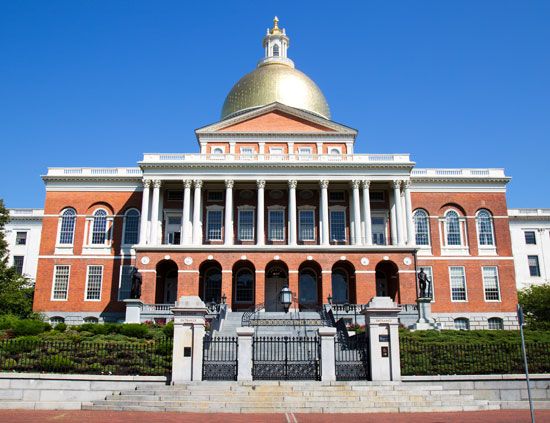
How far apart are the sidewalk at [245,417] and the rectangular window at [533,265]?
2077 inches

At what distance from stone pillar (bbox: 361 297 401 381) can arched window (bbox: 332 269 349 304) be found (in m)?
28.3

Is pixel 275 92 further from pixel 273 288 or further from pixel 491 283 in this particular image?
pixel 491 283

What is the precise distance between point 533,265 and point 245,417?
190ft

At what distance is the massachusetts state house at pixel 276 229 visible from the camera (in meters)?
45.4

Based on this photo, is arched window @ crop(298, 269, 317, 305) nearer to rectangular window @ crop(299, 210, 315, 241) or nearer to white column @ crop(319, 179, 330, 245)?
rectangular window @ crop(299, 210, 315, 241)

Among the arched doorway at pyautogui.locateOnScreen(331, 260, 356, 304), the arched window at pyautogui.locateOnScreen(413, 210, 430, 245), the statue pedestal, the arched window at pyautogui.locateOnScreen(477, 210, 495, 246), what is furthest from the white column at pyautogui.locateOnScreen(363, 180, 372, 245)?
the arched window at pyautogui.locateOnScreen(477, 210, 495, 246)

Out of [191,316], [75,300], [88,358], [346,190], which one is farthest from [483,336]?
[75,300]

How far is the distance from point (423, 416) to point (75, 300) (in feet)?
125

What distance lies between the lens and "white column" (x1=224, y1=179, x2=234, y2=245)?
46.6 metres

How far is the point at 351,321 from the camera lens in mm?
38375

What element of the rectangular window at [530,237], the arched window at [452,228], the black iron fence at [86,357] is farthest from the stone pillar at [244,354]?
the rectangular window at [530,237]

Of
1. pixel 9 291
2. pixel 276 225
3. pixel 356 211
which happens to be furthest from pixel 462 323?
pixel 9 291

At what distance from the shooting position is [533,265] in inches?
2562

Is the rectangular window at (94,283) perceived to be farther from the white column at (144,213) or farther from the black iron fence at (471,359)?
the black iron fence at (471,359)
